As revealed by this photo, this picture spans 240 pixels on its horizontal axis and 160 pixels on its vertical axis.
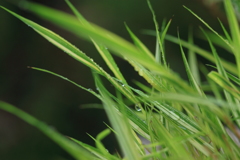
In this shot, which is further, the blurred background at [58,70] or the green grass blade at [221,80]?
the blurred background at [58,70]

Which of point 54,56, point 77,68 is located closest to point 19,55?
point 54,56

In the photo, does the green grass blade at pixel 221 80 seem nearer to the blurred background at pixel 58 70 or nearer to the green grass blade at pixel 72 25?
the green grass blade at pixel 72 25

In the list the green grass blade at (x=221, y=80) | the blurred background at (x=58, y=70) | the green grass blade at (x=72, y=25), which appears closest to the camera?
the green grass blade at (x=72, y=25)

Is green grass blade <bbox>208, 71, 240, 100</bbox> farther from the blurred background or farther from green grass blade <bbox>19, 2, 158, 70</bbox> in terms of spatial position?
the blurred background

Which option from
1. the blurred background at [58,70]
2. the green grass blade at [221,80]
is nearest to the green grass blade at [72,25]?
the green grass blade at [221,80]

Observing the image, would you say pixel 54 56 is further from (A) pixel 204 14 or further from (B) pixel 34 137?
(A) pixel 204 14

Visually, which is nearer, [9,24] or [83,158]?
[83,158]

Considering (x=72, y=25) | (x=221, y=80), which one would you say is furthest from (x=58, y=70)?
(x=72, y=25)

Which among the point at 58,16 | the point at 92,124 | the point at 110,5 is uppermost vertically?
the point at 58,16
